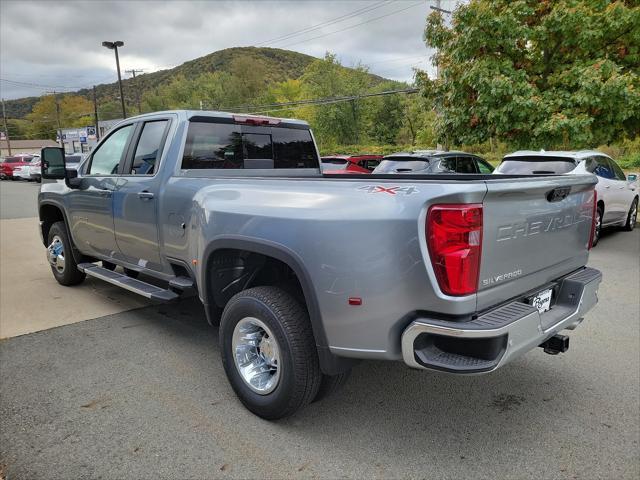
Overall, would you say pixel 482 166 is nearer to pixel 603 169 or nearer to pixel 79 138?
pixel 603 169

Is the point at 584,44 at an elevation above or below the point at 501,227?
above

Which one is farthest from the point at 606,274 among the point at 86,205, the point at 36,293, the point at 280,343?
the point at 36,293

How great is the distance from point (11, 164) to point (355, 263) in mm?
40949

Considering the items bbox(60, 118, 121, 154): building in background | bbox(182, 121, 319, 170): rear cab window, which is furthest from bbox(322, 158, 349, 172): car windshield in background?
bbox(60, 118, 121, 154): building in background

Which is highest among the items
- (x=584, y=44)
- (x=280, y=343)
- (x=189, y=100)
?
(x=189, y=100)

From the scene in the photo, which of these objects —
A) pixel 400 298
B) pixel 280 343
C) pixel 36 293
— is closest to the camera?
pixel 400 298

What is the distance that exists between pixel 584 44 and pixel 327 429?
10464 millimetres

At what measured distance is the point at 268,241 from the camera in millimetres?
2816

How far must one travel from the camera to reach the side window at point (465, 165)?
38.2 feet

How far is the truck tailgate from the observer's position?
238 cm

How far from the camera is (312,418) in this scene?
3.12 m

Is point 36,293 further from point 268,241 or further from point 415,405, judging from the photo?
point 415,405

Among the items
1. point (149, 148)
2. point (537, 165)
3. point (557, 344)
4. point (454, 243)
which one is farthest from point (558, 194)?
point (537, 165)

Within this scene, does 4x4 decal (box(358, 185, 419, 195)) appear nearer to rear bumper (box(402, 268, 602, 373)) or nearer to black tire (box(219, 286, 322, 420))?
rear bumper (box(402, 268, 602, 373))
